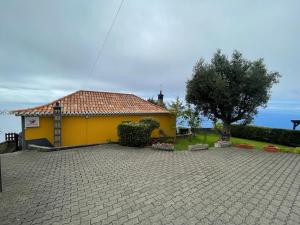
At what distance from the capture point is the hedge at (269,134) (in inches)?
652

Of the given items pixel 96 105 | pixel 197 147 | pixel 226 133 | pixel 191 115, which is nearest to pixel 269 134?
pixel 226 133

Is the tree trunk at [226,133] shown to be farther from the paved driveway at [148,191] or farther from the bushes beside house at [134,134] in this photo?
the bushes beside house at [134,134]

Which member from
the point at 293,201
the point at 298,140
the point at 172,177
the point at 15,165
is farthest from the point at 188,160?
the point at 298,140

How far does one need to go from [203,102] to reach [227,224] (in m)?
12.5

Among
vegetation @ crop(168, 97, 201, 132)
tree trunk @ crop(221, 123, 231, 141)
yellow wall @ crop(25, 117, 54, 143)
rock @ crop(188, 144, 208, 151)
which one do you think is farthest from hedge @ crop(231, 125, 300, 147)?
yellow wall @ crop(25, 117, 54, 143)

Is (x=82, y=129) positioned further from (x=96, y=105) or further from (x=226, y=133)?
(x=226, y=133)

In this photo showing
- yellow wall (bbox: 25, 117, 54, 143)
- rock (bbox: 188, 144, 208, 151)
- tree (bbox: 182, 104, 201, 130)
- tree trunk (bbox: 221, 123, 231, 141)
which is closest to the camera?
yellow wall (bbox: 25, 117, 54, 143)

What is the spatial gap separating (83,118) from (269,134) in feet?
54.8

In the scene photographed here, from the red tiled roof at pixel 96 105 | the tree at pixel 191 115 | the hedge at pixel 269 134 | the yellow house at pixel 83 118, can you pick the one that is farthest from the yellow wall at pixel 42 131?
the hedge at pixel 269 134

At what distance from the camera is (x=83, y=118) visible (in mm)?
13180

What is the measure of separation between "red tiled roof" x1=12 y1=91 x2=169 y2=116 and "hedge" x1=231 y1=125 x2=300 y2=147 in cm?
924

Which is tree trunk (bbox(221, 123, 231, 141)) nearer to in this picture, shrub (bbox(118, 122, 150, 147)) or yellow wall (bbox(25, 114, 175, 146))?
shrub (bbox(118, 122, 150, 147))

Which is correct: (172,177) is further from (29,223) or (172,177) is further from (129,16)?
(129,16)

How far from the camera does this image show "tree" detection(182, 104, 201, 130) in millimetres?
16344
